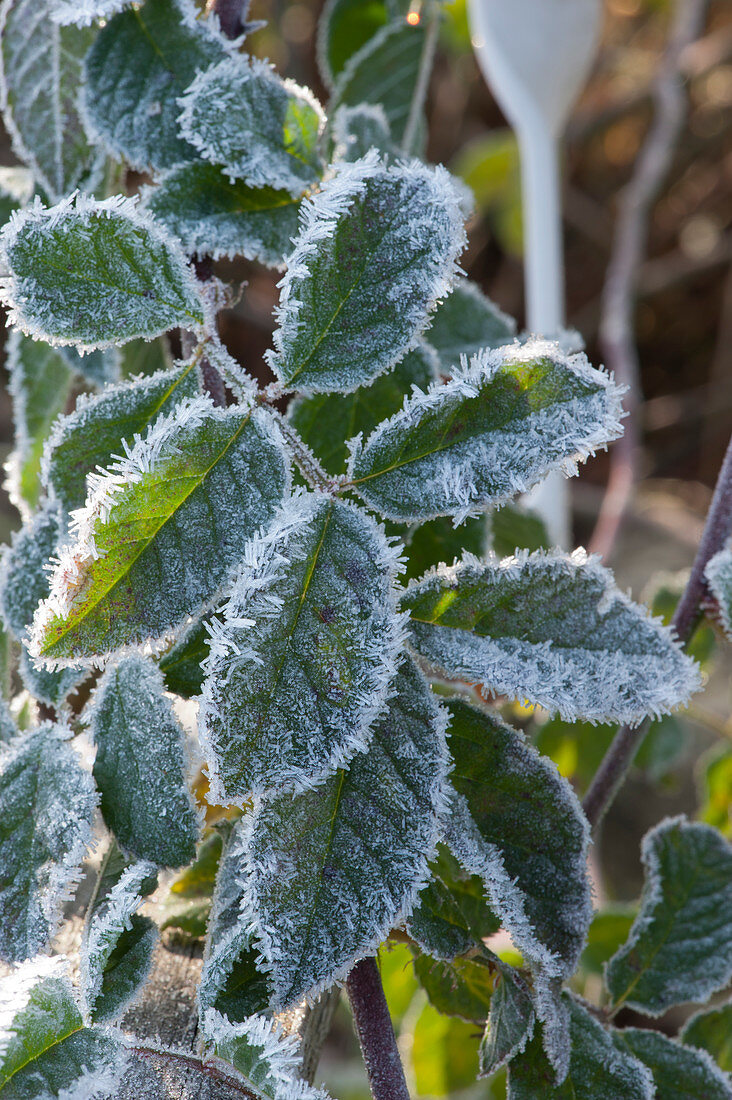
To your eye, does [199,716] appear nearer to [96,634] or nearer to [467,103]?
[96,634]

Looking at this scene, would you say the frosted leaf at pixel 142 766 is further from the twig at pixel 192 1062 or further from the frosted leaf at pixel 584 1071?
the frosted leaf at pixel 584 1071

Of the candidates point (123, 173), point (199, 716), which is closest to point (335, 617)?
point (199, 716)

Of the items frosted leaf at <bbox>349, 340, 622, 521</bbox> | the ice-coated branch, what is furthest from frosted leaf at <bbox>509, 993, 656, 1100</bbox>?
the ice-coated branch

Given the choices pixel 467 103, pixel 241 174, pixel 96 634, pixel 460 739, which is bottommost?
pixel 460 739

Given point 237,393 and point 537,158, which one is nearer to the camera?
point 237,393

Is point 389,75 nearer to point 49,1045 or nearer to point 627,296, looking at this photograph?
point 49,1045

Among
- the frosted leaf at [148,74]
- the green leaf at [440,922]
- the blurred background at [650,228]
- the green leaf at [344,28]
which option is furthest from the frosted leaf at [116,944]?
the blurred background at [650,228]

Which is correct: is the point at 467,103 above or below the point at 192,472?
above

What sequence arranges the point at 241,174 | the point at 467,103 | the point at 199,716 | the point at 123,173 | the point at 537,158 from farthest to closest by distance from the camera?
the point at 467,103 < the point at 537,158 < the point at 123,173 < the point at 241,174 < the point at 199,716
